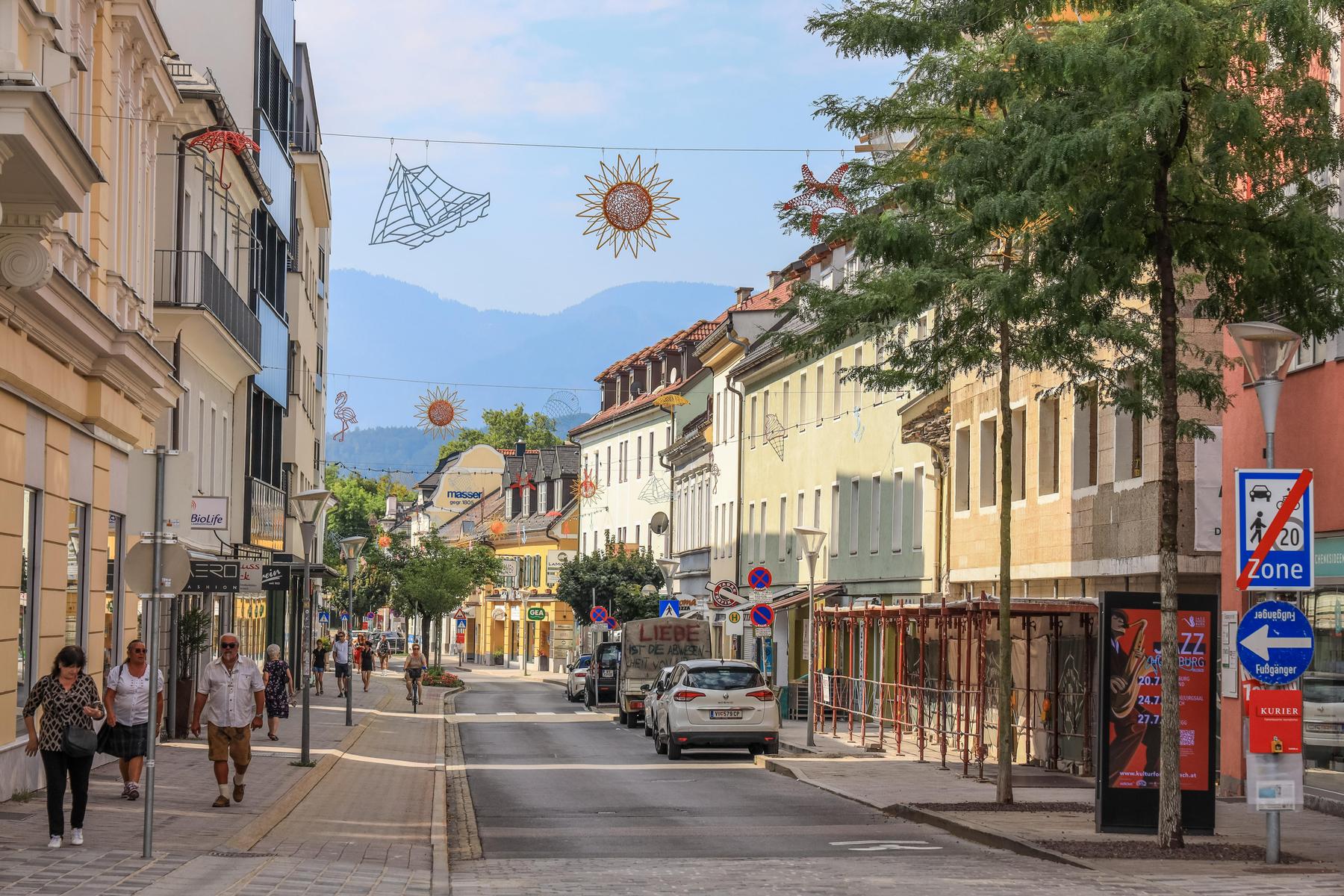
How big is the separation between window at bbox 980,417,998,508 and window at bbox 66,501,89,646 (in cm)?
1632

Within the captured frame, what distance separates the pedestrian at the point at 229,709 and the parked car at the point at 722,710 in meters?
12.2

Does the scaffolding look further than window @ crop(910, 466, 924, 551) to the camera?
No

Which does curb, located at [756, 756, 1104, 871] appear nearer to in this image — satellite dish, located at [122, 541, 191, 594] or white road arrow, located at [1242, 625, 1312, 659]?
white road arrow, located at [1242, 625, 1312, 659]

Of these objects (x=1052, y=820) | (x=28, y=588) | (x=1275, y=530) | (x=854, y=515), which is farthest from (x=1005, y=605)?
(x=854, y=515)

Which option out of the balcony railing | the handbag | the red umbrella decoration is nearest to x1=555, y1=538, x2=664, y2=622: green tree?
the balcony railing

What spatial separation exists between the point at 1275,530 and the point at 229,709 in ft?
33.1

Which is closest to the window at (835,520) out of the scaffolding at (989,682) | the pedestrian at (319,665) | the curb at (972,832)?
the scaffolding at (989,682)

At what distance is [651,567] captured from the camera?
69.4 metres

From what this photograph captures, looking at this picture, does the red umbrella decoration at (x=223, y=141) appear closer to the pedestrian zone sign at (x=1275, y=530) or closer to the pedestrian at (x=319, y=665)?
the pedestrian zone sign at (x=1275, y=530)

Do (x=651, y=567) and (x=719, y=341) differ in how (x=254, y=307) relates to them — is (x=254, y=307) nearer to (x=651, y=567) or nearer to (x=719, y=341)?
(x=719, y=341)

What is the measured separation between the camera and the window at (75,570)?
67.1 feet

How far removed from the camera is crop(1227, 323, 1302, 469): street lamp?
46.3 feet

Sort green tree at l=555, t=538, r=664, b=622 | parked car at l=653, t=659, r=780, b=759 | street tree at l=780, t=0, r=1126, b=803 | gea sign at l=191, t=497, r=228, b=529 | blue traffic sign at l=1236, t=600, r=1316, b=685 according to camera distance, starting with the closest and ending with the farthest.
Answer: blue traffic sign at l=1236, t=600, r=1316, b=685 < street tree at l=780, t=0, r=1126, b=803 < gea sign at l=191, t=497, r=228, b=529 < parked car at l=653, t=659, r=780, b=759 < green tree at l=555, t=538, r=664, b=622

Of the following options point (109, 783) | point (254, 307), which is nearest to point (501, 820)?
point (109, 783)
